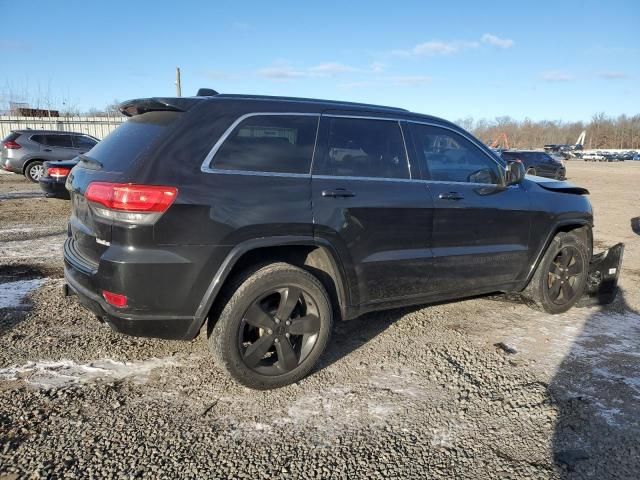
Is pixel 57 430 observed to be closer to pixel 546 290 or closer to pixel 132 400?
pixel 132 400

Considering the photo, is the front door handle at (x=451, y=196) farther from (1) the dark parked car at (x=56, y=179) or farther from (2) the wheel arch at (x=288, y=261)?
(1) the dark parked car at (x=56, y=179)

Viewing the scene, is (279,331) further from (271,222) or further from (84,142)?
(84,142)

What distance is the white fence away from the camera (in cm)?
2764

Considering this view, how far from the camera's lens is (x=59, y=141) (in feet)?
48.5

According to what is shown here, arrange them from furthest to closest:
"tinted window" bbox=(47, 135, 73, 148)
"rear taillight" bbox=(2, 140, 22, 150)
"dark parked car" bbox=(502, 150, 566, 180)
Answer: "dark parked car" bbox=(502, 150, 566, 180), "tinted window" bbox=(47, 135, 73, 148), "rear taillight" bbox=(2, 140, 22, 150)

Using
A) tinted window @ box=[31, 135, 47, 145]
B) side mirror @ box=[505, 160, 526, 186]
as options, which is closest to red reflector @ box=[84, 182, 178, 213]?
side mirror @ box=[505, 160, 526, 186]

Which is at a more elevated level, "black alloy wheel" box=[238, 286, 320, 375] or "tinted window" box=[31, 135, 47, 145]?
"tinted window" box=[31, 135, 47, 145]

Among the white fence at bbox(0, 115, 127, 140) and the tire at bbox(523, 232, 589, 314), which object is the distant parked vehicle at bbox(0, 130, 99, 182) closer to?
the white fence at bbox(0, 115, 127, 140)

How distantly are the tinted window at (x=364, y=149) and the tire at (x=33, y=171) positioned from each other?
556 inches

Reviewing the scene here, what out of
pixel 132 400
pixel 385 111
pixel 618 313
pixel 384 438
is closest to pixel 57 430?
pixel 132 400

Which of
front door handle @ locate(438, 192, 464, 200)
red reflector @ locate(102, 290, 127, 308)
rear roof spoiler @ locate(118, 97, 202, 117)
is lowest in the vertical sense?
red reflector @ locate(102, 290, 127, 308)

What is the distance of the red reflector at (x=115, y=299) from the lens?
2744mm

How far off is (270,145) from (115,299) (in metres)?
1.34

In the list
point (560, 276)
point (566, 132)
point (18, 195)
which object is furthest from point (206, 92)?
point (566, 132)
